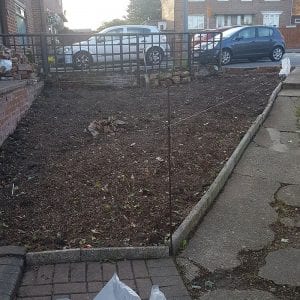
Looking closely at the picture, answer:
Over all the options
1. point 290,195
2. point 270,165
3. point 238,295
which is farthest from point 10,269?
point 270,165

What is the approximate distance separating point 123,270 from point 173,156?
8.22ft

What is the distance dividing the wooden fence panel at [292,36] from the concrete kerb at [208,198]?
34.4 metres

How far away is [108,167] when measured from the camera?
16.5 ft

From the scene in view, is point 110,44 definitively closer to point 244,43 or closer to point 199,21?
point 244,43

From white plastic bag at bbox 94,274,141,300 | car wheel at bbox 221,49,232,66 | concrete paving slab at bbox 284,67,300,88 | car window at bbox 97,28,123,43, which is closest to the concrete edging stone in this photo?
white plastic bag at bbox 94,274,141,300

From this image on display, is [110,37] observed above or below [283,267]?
above

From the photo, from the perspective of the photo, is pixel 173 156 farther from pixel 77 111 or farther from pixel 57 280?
pixel 77 111

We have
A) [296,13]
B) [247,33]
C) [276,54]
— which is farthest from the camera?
[296,13]

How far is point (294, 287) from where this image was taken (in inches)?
117

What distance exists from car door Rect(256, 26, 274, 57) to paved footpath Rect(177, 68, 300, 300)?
15.2m

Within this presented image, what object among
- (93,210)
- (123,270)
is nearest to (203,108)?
(93,210)

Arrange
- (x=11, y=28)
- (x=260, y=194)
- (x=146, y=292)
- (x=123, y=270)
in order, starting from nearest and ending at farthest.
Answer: (x=146, y=292), (x=123, y=270), (x=260, y=194), (x=11, y=28)

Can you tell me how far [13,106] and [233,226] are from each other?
425cm

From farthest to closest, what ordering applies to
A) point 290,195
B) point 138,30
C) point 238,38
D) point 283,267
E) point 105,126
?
point 238,38
point 138,30
point 105,126
point 290,195
point 283,267
